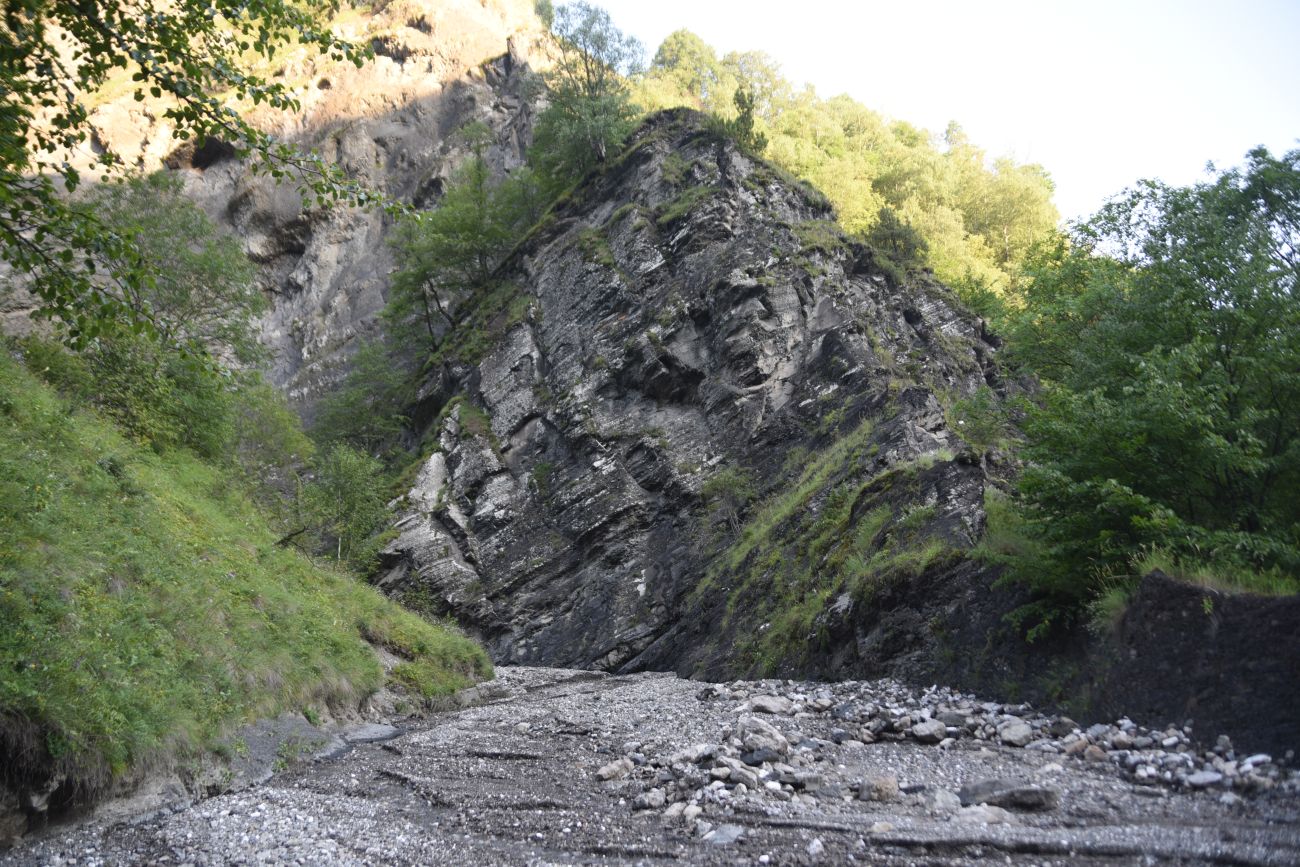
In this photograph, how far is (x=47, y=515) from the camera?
8820 mm

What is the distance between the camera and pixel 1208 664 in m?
7.71

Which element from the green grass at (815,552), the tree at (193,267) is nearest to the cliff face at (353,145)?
the tree at (193,267)

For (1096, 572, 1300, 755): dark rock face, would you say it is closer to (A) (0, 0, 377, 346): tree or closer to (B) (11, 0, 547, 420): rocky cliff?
(A) (0, 0, 377, 346): tree

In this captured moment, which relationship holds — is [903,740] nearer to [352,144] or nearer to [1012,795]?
[1012,795]

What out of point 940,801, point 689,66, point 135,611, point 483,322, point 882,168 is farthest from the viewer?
point 689,66

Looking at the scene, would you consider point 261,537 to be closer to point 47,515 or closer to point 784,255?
point 47,515

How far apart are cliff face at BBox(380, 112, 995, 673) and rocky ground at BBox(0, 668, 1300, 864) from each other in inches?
230

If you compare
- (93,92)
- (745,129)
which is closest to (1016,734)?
(93,92)

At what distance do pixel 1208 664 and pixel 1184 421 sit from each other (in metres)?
3.07

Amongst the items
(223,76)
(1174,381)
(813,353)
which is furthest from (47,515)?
(813,353)

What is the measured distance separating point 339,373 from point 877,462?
47.8m

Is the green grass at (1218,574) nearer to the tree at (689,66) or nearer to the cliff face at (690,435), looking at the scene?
the cliff face at (690,435)

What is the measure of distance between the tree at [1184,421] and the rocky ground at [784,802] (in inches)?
103

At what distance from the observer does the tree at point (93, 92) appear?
6387 millimetres
